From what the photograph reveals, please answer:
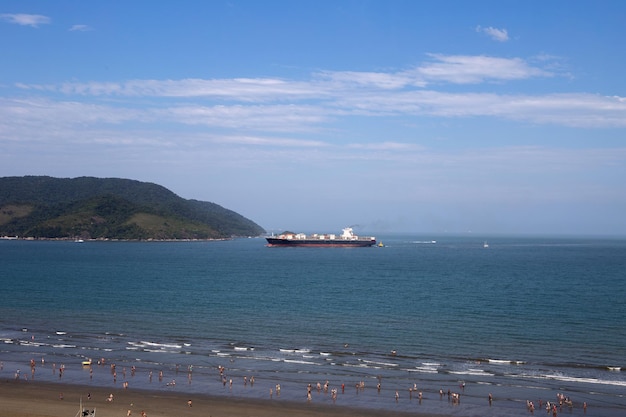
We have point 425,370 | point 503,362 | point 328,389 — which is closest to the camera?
point 328,389

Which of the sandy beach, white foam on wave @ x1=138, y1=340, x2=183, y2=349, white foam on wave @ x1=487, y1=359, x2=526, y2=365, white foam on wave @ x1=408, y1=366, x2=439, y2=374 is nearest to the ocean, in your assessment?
white foam on wave @ x1=408, y1=366, x2=439, y2=374

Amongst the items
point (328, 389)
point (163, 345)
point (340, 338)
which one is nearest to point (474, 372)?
point (328, 389)

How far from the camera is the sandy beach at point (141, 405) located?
33750mm

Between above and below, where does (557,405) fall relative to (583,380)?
below

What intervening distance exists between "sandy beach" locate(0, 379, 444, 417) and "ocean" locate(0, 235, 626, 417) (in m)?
1.63

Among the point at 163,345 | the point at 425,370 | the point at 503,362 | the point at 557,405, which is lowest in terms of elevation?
the point at 163,345

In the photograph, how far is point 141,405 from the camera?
35375 mm

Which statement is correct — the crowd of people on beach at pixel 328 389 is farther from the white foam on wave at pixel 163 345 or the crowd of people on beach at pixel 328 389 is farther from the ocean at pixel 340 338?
the white foam on wave at pixel 163 345

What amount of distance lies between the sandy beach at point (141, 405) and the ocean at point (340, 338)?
64.1 inches

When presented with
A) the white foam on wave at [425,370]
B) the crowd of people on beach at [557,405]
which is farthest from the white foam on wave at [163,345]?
the crowd of people on beach at [557,405]

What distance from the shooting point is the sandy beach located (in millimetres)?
33750

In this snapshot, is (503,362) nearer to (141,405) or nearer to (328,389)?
(328,389)

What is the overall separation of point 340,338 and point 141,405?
22.6m

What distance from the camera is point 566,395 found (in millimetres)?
37375
